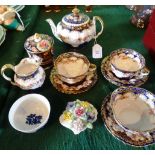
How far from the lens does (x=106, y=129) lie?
0.59 metres

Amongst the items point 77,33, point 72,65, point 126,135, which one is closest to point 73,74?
point 72,65

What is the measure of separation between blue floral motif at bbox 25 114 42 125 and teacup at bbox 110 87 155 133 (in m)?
0.22

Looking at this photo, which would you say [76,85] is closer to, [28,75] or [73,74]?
[73,74]

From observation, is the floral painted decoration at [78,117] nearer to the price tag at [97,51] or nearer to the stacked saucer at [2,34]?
the price tag at [97,51]

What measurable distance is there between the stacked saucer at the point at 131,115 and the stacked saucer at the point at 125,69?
2.7 inches

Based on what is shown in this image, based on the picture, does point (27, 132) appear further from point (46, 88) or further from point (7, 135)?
point (46, 88)

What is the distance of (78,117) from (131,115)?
17 centimetres

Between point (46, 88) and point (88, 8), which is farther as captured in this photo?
point (88, 8)

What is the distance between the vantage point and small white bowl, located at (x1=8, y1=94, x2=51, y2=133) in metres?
0.60

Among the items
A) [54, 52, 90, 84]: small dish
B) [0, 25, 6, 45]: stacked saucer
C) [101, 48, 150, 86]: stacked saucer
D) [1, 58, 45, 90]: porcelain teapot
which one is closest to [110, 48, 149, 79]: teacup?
[101, 48, 150, 86]: stacked saucer

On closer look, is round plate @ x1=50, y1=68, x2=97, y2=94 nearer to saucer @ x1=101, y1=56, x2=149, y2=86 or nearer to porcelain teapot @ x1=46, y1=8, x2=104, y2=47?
saucer @ x1=101, y1=56, x2=149, y2=86

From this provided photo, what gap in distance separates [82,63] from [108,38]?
0.24 m

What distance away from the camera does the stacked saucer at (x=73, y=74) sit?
2.23 feet
